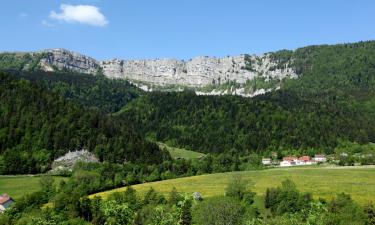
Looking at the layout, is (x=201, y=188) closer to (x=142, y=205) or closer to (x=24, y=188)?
(x=142, y=205)

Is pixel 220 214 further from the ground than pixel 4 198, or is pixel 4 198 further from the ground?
pixel 220 214

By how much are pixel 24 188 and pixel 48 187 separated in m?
12.1

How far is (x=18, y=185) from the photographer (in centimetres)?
17250

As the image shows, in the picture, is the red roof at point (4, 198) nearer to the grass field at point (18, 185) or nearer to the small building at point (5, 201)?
the small building at point (5, 201)

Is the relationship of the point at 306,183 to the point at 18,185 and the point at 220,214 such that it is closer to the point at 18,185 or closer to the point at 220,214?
the point at 220,214

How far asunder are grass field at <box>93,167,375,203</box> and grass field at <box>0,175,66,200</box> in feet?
79.8

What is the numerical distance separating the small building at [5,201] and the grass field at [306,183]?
2780 centimetres

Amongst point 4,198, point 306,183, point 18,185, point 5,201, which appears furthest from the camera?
point 18,185

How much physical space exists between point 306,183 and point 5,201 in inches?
3659

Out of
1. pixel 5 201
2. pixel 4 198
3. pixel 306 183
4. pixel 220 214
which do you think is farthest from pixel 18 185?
pixel 306 183

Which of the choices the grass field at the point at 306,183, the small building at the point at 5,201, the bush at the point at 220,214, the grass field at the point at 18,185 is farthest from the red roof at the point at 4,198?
the bush at the point at 220,214

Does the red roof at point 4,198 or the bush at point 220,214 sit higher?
the bush at point 220,214

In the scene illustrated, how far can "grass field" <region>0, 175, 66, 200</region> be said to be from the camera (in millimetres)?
162250

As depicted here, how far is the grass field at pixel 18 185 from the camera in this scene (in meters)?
162
